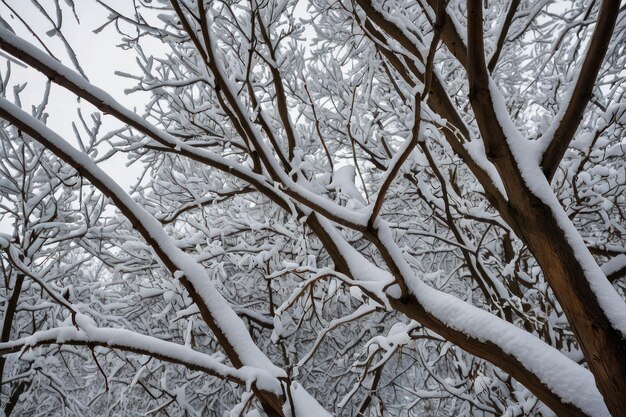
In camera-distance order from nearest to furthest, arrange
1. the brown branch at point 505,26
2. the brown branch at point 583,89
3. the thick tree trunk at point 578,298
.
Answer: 1. the thick tree trunk at point 578,298
2. the brown branch at point 583,89
3. the brown branch at point 505,26

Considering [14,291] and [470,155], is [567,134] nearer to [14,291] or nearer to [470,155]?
[470,155]

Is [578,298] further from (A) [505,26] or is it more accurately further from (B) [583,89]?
(A) [505,26]

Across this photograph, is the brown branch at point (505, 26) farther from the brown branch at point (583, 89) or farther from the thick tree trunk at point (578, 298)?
the thick tree trunk at point (578, 298)

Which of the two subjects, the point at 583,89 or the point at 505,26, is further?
the point at 505,26

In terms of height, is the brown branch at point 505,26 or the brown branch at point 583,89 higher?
the brown branch at point 505,26

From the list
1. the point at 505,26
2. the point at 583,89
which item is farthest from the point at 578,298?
the point at 505,26

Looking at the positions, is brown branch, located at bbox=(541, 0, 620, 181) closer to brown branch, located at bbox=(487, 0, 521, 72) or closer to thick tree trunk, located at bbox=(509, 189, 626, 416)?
thick tree trunk, located at bbox=(509, 189, 626, 416)

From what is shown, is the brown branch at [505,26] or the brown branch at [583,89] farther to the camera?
the brown branch at [505,26]

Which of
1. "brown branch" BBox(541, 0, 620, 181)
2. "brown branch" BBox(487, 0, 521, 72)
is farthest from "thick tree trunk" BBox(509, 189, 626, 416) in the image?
"brown branch" BBox(487, 0, 521, 72)

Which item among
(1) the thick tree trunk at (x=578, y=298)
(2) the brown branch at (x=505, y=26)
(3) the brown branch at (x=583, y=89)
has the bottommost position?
(1) the thick tree trunk at (x=578, y=298)

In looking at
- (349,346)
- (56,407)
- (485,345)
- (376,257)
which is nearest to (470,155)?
(485,345)

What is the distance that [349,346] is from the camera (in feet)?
18.5

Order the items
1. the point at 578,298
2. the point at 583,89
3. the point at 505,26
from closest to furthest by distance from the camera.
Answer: the point at 578,298 < the point at 583,89 < the point at 505,26

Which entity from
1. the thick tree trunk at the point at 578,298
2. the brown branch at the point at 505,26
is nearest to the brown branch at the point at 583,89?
the thick tree trunk at the point at 578,298
